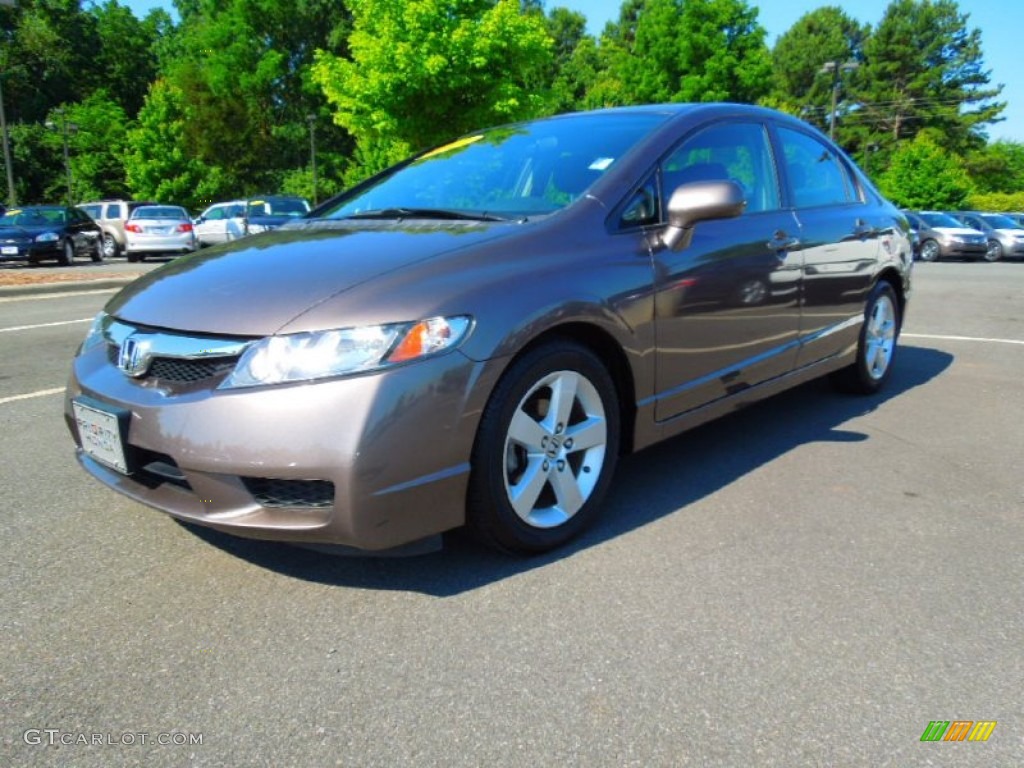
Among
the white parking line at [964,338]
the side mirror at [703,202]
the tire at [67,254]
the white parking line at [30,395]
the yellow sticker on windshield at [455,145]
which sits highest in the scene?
the yellow sticker on windshield at [455,145]

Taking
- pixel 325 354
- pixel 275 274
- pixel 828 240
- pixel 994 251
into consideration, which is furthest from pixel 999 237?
pixel 325 354

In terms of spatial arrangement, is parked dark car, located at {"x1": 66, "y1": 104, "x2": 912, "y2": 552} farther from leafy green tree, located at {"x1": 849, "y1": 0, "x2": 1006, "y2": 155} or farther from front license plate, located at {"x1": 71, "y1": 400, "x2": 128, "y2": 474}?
leafy green tree, located at {"x1": 849, "y1": 0, "x2": 1006, "y2": 155}

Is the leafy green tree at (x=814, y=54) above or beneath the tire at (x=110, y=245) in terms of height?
above

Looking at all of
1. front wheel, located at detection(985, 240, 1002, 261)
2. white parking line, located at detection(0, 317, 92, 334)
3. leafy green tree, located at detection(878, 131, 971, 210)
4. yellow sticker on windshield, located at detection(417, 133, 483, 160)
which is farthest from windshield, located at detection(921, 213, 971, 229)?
yellow sticker on windshield, located at detection(417, 133, 483, 160)

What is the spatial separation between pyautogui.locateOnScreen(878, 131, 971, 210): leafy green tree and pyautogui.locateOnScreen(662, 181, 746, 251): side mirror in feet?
145

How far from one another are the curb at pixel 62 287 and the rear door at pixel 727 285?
10.0 meters

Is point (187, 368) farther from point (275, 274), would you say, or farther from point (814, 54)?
point (814, 54)

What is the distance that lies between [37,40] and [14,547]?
59759 millimetres

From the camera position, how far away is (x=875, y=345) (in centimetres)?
504

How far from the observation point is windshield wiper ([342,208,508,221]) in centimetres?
308

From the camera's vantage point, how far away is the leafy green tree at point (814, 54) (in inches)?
2653

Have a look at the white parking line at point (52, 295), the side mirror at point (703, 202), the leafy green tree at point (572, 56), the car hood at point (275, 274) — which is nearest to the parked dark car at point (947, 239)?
the white parking line at point (52, 295)

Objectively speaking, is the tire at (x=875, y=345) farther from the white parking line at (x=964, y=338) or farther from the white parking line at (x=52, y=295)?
the white parking line at (x=52, y=295)

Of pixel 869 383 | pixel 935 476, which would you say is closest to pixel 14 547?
pixel 935 476
